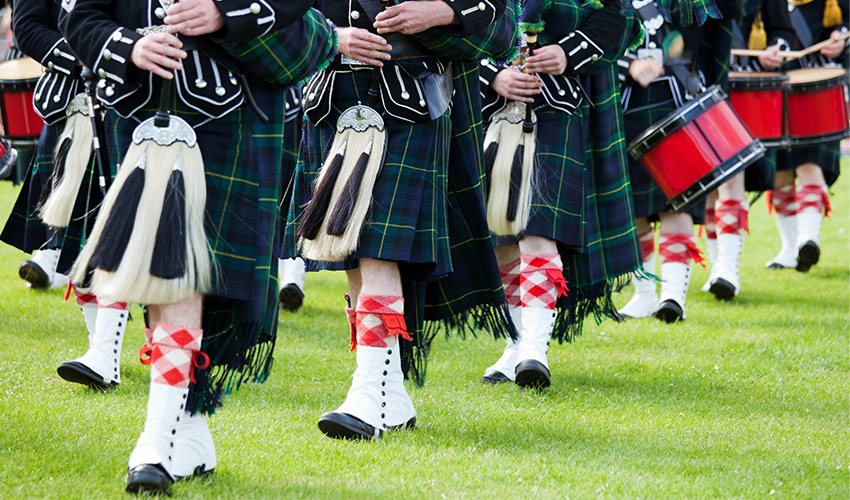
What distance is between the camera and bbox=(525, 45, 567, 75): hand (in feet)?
13.3

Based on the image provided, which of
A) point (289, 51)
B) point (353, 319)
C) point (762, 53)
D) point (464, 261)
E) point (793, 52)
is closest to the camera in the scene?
point (289, 51)

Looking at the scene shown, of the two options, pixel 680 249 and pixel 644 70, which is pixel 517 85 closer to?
pixel 644 70

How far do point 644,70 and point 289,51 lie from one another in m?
2.67

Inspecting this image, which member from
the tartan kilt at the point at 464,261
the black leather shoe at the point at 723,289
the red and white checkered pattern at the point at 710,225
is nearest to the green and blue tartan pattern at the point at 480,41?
the tartan kilt at the point at 464,261

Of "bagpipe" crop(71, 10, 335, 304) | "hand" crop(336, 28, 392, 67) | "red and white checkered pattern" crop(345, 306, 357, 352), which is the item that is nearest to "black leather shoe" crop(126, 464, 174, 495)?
"bagpipe" crop(71, 10, 335, 304)

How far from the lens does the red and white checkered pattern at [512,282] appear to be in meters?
4.41

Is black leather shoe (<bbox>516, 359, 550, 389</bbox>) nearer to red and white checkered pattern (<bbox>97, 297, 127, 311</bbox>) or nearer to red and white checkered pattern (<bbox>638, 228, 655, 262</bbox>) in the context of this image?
red and white checkered pattern (<bbox>97, 297, 127, 311</bbox>)

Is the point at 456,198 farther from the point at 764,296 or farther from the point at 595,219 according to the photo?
the point at 764,296

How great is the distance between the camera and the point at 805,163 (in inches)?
288

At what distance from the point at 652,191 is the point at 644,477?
109 inches

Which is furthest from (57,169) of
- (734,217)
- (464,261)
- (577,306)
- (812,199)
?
(812,199)

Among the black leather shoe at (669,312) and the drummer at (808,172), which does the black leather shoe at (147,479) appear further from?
the drummer at (808,172)

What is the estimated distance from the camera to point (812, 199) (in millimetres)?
7391

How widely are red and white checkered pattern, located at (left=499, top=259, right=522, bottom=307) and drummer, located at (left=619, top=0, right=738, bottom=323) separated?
816 millimetres
